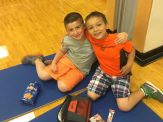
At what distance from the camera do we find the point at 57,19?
2750mm

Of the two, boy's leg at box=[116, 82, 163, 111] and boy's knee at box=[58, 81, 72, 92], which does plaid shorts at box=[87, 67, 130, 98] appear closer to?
boy's leg at box=[116, 82, 163, 111]

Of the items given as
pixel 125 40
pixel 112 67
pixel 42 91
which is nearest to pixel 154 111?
pixel 112 67

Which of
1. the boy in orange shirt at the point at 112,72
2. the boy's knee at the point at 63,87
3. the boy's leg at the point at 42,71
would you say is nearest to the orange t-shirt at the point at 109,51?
the boy in orange shirt at the point at 112,72

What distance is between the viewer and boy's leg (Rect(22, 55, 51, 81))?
1773 millimetres

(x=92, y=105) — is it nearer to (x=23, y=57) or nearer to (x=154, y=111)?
(x=154, y=111)

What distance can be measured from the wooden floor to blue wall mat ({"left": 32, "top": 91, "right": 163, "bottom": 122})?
60mm

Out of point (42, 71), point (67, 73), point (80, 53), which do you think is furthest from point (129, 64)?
point (42, 71)

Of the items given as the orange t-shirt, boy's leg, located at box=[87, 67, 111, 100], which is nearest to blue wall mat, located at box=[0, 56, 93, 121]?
boy's leg, located at box=[87, 67, 111, 100]

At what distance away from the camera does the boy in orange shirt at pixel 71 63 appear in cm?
165

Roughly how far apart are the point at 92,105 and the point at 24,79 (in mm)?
615

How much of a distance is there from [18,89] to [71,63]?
1.51 ft

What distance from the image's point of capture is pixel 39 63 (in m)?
1.88

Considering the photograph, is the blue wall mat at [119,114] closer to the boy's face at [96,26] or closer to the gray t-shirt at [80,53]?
the gray t-shirt at [80,53]

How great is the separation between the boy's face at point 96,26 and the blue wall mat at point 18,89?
471 millimetres
